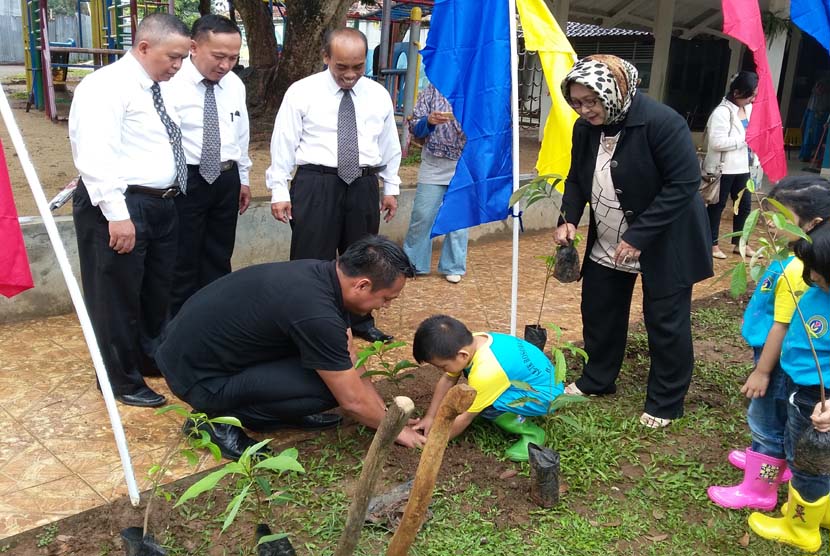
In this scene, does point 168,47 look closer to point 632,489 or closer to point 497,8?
point 497,8

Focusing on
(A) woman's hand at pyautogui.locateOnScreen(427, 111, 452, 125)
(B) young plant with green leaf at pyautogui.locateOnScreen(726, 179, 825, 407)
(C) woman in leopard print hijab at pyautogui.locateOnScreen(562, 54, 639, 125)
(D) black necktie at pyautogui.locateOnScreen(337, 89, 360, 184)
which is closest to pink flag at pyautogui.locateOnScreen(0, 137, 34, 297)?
(D) black necktie at pyautogui.locateOnScreen(337, 89, 360, 184)

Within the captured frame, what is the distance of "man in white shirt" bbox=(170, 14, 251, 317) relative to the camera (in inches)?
146

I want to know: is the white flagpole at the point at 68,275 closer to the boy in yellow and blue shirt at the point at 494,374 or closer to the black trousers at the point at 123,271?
the black trousers at the point at 123,271

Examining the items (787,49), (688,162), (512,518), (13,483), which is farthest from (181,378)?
(787,49)

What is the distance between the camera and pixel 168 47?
3.14 m

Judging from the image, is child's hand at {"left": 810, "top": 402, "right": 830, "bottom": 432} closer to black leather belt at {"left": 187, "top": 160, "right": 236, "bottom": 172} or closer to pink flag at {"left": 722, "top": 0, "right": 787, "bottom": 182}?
pink flag at {"left": 722, "top": 0, "right": 787, "bottom": 182}

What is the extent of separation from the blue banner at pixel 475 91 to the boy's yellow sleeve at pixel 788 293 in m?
1.71

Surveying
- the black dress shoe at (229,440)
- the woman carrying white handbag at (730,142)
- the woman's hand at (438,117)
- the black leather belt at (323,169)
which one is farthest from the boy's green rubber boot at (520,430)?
the woman carrying white handbag at (730,142)

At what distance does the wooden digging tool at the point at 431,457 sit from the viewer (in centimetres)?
178

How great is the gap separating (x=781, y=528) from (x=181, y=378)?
7.75 feet

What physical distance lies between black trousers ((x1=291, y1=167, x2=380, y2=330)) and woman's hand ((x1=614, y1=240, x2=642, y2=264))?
1.61 meters

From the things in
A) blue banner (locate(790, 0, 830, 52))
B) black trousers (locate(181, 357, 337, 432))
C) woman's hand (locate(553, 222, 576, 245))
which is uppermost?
blue banner (locate(790, 0, 830, 52))

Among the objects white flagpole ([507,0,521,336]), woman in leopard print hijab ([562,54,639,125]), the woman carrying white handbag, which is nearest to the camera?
woman in leopard print hijab ([562,54,639,125])

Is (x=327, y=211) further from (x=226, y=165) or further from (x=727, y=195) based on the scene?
(x=727, y=195)
